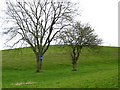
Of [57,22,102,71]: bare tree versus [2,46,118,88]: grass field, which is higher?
[57,22,102,71]: bare tree

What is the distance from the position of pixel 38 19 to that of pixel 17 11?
172 inches

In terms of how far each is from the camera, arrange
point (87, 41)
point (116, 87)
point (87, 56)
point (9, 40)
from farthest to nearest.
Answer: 1. point (87, 56)
2. point (87, 41)
3. point (9, 40)
4. point (116, 87)

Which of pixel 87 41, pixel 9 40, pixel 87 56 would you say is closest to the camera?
pixel 9 40

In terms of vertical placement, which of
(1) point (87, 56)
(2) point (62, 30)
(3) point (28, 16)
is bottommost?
(1) point (87, 56)

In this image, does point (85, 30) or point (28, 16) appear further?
point (85, 30)

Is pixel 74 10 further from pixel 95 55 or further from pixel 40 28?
pixel 95 55

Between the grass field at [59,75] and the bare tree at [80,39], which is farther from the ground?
the bare tree at [80,39]

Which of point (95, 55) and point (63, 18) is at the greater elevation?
point (63, 18)

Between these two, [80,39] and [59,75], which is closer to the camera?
[59,75]

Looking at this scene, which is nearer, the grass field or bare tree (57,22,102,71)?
the grass field

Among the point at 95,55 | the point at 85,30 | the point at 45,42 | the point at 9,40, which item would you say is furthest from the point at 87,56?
the point at 9,40

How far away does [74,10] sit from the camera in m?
40.2

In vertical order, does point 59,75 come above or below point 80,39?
below

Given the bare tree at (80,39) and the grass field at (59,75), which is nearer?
the grass field at (59,75)
